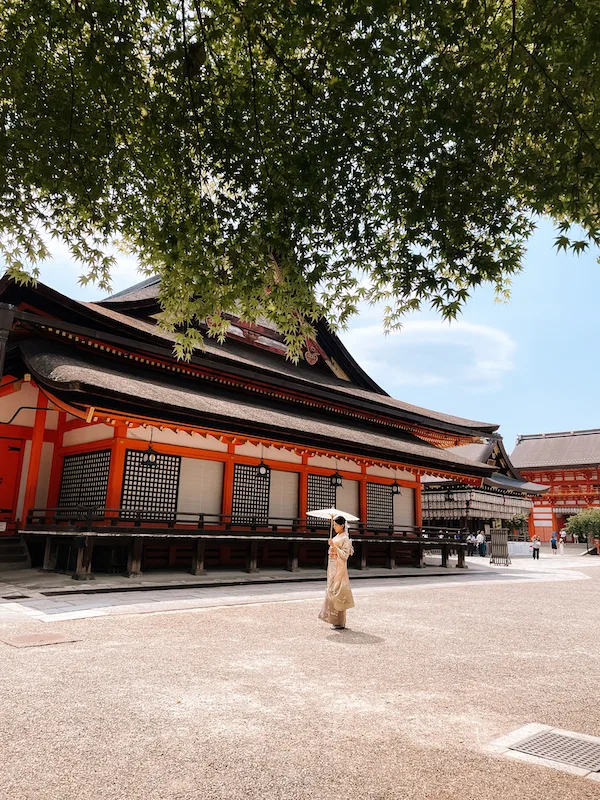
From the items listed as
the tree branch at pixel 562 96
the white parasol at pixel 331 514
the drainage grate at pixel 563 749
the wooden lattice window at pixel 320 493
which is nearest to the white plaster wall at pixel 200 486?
the white parasol at pixel 331 514

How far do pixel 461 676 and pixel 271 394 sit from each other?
1306 centimetres

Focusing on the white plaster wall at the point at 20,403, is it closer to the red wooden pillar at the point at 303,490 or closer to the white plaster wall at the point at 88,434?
the white plaster wall at the point at 88,434

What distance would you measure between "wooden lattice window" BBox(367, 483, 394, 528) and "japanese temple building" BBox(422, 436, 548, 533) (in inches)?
262

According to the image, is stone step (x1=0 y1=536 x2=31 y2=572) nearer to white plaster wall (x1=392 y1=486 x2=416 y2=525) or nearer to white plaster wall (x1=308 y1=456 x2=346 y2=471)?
white plaster wall (x1=308 y1=456 x2=346 y2=471)

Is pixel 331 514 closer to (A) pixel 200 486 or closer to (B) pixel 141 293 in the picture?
(A) pixel 200 486

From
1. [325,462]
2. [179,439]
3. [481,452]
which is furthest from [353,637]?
[481,452]

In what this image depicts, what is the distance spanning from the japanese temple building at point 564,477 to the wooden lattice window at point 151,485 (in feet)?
128

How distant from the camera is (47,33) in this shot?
5367 millimetres

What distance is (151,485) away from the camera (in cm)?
1390

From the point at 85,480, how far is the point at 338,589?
844 cm

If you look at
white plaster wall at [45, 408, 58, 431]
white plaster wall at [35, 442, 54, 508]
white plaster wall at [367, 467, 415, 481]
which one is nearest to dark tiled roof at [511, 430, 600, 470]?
white plaster wall at [367, 467, 415, 481]

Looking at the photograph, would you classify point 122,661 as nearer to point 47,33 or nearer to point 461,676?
point 461,676

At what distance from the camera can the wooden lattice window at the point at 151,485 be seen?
44.1ft

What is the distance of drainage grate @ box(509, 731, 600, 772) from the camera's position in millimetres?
3617
